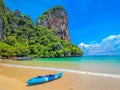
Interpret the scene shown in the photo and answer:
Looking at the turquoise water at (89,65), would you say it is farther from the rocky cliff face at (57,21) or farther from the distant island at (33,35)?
the rocky cliff face at (57,21)

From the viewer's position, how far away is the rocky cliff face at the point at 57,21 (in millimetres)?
87688

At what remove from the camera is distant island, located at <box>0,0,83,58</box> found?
5544 centimetres

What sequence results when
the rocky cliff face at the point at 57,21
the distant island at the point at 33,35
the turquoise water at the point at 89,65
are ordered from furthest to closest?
the rocky cliff face at the point at 57,21, the distant island at the point at 33,35, the turquoise water at the point at 89,65

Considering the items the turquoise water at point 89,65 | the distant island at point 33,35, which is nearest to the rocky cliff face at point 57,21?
the distant island at point 33,35

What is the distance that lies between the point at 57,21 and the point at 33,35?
23469 millimetres

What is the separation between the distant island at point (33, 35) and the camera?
55438 mm

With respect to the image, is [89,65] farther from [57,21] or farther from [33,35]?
[57,21]

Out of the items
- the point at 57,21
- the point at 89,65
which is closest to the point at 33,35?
the point at 57,21

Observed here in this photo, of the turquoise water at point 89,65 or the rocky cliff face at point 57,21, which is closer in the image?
the turquoise water at point 89,65

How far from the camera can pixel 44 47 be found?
64.6m

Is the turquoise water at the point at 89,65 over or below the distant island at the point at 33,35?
below

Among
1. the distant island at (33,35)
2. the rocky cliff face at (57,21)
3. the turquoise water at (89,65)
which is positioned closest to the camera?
the turquoise water at (89,65)

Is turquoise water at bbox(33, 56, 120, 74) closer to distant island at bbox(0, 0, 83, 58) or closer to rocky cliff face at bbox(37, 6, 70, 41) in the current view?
distant island at bbox(0, 0, 83, 58)

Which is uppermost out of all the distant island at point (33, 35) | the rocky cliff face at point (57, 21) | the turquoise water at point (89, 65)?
the rocky cliff face at point (57, 21)
